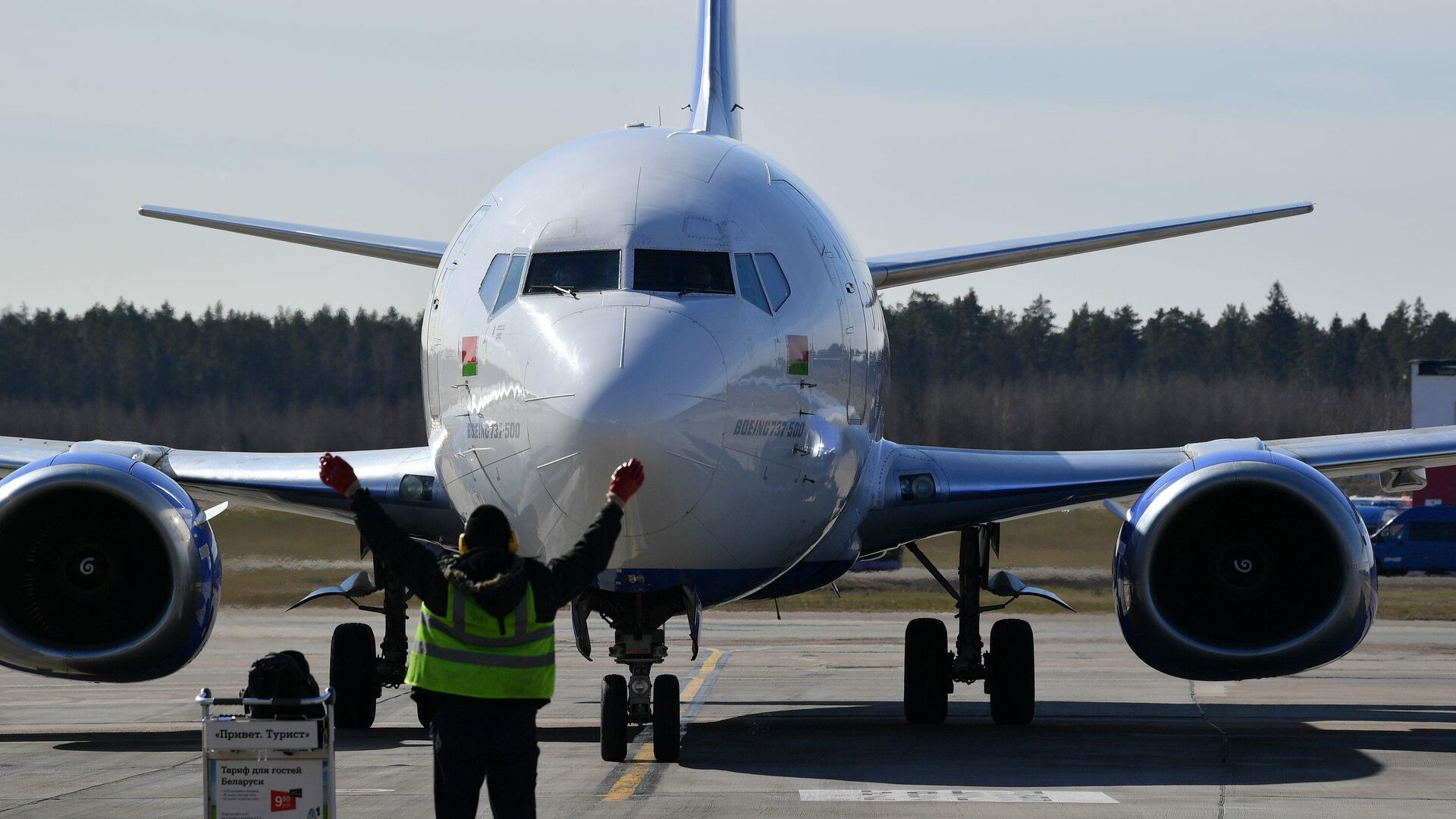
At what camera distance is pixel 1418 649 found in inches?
904

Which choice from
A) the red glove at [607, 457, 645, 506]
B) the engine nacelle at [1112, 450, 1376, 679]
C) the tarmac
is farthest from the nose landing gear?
the red glove at [607, 457, 645, 506]

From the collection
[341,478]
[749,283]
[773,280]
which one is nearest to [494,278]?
[749,283]

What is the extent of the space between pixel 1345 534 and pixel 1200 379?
3258 cm

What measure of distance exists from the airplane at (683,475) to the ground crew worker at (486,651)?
1832 mm

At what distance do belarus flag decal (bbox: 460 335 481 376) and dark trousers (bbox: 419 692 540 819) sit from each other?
3.43 meters

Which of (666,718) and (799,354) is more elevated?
(799,354)

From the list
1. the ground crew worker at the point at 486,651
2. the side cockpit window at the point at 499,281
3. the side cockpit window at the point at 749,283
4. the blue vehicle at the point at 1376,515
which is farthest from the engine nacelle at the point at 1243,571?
the blue vehicle at the point at 1376,515

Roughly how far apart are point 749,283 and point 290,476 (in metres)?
4.93

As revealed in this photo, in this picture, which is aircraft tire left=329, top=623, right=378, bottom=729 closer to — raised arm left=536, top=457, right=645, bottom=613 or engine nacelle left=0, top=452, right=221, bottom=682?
engine nacelle left=0, top=452, right=221, bottom=682

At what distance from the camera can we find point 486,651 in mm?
7359

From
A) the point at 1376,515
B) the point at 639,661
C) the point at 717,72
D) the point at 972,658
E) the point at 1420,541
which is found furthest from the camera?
the point at 1376,515

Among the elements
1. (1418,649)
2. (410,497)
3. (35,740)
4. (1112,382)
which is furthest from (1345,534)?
(1112,382)

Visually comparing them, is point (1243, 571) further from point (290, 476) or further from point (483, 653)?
point (290, 476)

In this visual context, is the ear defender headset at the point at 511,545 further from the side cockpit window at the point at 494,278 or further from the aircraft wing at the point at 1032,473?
the aircraft wing at the point at 1032,473
